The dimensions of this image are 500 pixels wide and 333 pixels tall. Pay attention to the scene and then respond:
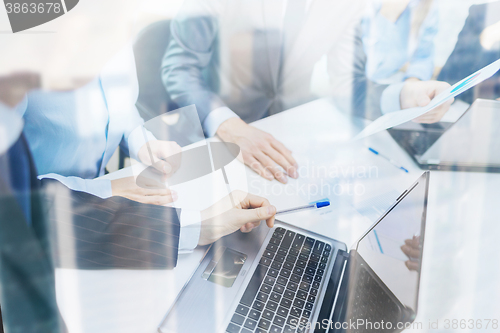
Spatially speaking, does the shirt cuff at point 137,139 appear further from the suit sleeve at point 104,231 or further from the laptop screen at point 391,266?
the laptop screen at point 391,266

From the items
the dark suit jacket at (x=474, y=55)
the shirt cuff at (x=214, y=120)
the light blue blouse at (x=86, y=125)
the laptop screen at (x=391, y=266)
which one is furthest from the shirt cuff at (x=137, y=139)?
the dark suit jacket at (x=474, y=55)

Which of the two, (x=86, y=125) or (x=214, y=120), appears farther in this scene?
(x=214, y=120)

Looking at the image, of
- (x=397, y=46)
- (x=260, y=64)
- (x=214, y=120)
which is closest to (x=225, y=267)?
(x=214, y=120)

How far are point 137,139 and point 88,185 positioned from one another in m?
0.10

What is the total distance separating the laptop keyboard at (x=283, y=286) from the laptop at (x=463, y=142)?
0.28m

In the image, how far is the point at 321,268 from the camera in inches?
16.0

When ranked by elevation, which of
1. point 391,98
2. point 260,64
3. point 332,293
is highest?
point 260,64

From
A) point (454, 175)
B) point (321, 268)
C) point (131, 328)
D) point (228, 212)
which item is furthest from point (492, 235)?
point (131, 328)

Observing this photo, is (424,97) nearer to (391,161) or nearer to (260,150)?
(391,161)

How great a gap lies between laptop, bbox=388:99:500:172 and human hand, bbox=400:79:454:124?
0.02 metres

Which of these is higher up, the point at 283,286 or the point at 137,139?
the point at 137,139

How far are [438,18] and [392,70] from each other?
0.13 m

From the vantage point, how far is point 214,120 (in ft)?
1.91

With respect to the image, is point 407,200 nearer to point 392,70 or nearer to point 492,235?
point 492,235
